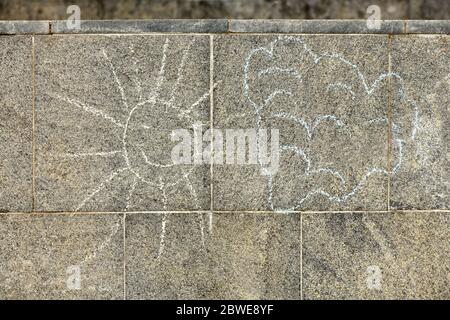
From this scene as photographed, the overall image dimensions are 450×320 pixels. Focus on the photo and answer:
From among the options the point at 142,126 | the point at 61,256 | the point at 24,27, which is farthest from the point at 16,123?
the point at 61,256

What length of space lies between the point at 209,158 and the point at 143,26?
1553 mm

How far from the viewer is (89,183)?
6184mm

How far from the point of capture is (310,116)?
6203 mm

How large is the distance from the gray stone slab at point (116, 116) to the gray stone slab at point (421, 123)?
2050 millimetres

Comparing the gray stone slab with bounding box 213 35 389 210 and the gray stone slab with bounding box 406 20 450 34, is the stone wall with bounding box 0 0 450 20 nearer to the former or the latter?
the gray stone slab with bounding box 406 20 450 34

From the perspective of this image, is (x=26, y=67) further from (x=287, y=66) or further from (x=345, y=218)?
(x=345, y=218)

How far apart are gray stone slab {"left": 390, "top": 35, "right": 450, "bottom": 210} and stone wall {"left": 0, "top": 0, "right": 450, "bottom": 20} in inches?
16.1

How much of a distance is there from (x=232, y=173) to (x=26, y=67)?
7.98ft

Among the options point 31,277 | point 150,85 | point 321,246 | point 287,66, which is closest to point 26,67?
point 150,85

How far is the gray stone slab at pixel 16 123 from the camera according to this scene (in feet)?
20.2

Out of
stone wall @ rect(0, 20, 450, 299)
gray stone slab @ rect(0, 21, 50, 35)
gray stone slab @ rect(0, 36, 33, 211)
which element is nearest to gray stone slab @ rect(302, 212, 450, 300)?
stone wall @ rect(0, 20, 450, 299)

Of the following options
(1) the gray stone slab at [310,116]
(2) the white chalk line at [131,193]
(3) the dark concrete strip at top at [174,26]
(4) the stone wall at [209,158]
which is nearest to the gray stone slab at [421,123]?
(4) the stone wall at [209,158]

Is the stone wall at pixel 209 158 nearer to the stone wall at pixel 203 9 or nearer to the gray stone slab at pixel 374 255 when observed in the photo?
the gray stone slab at pixel 374 255
